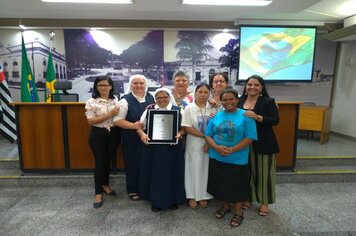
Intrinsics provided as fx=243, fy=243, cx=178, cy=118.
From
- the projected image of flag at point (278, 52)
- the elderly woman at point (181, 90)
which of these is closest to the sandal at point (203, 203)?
the elderly woman at point (181, 90)

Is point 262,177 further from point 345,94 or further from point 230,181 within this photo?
point 345,94

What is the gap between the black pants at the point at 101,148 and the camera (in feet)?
8.32

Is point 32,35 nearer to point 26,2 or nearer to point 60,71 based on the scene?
point 60,71

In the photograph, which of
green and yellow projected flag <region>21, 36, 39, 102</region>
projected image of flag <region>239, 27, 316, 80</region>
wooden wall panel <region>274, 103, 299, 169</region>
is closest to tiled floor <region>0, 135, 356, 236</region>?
wooden wall panel <region>274, 103, 299, 169</region>

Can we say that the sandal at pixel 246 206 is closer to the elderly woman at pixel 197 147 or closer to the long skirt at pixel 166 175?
the elderly woman at pixel 197 147

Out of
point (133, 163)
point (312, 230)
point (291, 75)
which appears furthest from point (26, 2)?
point (291, 75)

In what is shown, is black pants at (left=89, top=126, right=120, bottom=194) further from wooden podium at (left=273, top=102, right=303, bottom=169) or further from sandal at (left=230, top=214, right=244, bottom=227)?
wooden podium at (left=273, top=102, right=303, bottom=169)

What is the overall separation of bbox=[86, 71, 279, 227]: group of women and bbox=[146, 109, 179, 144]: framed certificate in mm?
69

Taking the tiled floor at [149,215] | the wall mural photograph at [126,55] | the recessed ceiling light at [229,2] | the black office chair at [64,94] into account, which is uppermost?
the recessed ceiling light at [229,2]

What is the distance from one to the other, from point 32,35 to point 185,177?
4792 mm

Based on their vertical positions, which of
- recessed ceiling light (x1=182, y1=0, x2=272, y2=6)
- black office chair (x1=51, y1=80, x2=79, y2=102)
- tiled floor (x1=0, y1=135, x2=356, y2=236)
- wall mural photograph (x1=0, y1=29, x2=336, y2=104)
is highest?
recessed ceiling light (x1=182, y1=0, x2=272, y2=6)

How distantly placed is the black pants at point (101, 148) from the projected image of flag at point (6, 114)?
280 cm

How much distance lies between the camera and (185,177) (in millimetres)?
2559

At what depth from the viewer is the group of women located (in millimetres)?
2240
